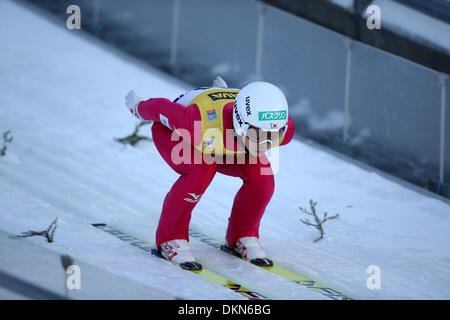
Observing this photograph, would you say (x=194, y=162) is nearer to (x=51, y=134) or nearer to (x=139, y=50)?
(x=51, y=134)

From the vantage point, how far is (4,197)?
5121 mm

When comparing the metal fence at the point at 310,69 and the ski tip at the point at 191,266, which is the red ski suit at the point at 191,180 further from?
the metal fence at the point at 310,69

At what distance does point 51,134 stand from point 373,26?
104 inches

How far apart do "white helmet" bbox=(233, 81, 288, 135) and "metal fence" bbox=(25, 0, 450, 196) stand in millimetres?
2411

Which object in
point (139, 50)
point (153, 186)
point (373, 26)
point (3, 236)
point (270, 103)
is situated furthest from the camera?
point (139, 50)

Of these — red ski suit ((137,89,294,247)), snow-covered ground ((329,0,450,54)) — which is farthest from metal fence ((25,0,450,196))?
red ski suit ((137,89,294,247))

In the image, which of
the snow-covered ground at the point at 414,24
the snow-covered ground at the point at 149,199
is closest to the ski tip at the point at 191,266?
the snow-covered ground at the point at 149,199

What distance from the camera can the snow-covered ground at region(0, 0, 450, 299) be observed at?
4.42 meters

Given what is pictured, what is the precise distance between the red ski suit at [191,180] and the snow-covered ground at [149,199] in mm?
204

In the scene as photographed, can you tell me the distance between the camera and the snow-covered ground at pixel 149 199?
4.42 meters

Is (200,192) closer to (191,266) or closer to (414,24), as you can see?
(191,266)

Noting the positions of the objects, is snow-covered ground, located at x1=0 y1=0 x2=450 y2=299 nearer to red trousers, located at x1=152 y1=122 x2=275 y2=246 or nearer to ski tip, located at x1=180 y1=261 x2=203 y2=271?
ski tip, located at x1=180 y1=261 x2=203 y2=271

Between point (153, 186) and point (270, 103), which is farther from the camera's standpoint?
point (153, 186)
